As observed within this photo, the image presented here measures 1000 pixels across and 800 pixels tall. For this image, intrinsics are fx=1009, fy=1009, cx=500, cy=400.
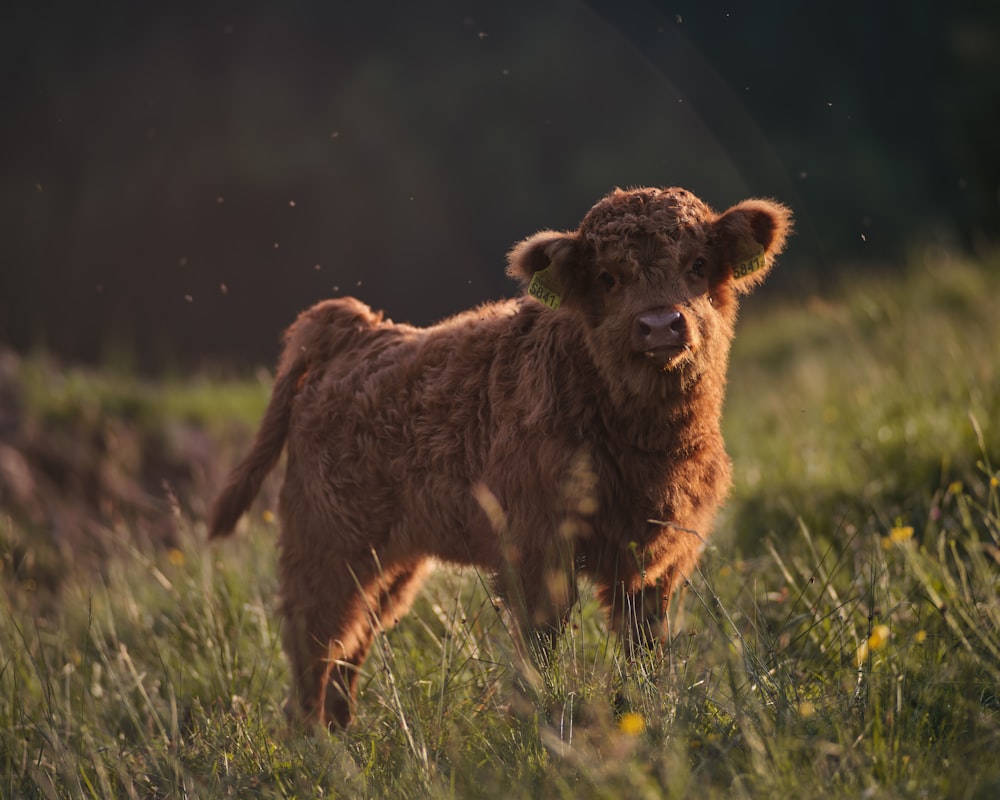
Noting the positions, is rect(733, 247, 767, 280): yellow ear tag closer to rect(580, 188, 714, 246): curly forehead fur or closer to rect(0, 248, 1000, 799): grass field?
rect(580, 188, 714, 246): curly forehead fur

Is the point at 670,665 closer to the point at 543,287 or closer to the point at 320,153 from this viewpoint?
the point at 543,287

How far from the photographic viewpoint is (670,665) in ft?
9.52

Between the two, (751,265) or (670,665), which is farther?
(751,265)

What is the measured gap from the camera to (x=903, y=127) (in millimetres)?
26656

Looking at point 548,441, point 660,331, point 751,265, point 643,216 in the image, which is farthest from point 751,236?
point 548,441

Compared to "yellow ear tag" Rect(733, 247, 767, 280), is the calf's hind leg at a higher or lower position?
lower

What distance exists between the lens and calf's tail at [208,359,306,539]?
4.22 metres

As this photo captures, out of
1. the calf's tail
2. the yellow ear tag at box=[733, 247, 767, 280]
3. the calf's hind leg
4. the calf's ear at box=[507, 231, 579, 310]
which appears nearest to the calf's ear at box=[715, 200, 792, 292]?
the yellow ear tag at box=[733, 247, 767, 280]

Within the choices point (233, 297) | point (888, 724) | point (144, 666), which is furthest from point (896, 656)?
point (233, 297)

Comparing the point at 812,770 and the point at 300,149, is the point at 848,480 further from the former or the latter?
the point at 300,149

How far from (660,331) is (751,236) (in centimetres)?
63

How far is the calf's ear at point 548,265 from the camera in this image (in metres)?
3.32

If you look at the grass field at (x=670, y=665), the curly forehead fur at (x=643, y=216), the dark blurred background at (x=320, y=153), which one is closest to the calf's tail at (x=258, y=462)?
the grass field at (x=670, y=665)

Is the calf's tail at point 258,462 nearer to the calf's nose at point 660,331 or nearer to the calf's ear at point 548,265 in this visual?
the calf's ear at point 548,265
